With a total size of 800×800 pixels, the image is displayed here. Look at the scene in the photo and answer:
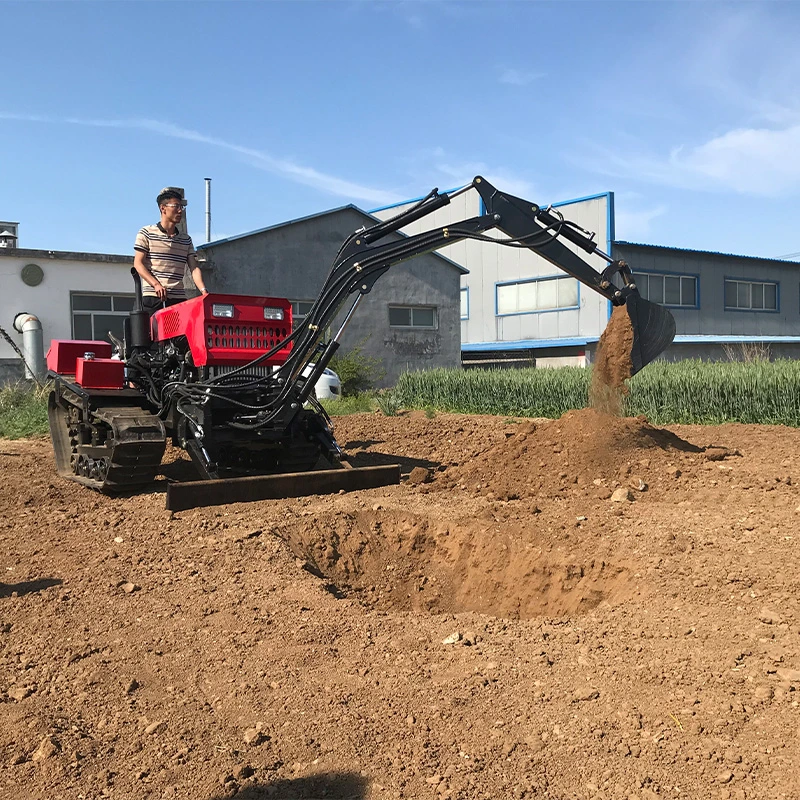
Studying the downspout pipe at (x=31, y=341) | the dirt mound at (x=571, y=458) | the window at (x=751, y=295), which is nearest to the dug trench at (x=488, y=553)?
the dirt mound at (x=571, y=458)

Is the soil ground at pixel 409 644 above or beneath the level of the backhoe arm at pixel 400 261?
beneath

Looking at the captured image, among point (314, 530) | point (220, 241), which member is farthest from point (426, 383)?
point (314, 530)

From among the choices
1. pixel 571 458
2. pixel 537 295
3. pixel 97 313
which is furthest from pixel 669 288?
pixel 571 458

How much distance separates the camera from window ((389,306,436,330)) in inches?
974

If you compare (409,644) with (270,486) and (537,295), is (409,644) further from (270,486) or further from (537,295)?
(537,295)

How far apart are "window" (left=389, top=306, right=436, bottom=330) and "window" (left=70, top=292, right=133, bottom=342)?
7.89 metres

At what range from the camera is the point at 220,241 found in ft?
67.5

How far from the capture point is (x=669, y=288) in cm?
2944

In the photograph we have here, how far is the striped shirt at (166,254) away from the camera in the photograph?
25.9 feet

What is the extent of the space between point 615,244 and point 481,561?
2255 centimetres

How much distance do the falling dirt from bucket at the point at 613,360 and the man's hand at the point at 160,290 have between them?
434cm

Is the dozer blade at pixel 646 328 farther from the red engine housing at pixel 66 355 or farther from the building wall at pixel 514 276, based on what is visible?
the building wall at pixel 514 276

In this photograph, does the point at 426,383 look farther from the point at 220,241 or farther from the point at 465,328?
the point at 465,328

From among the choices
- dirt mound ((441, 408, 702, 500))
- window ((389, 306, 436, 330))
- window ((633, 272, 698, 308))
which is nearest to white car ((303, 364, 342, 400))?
window ((389, 306, 436, 330))
